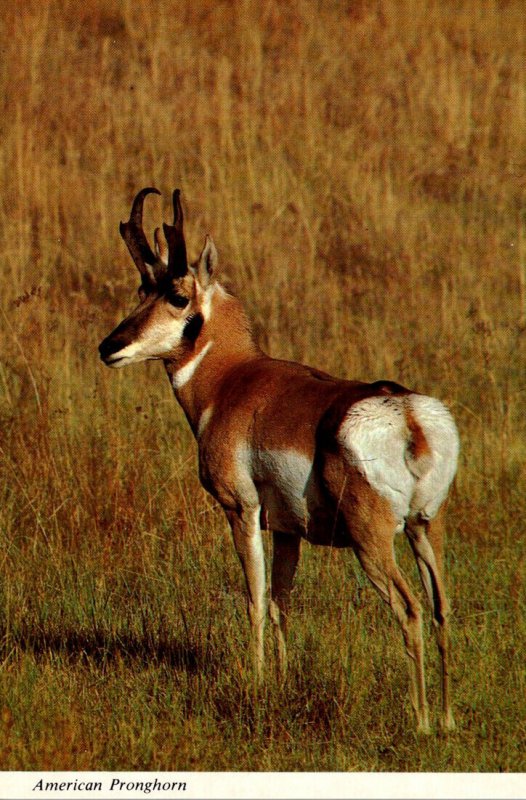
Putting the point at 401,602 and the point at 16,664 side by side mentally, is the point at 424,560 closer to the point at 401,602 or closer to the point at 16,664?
the point at 401,602

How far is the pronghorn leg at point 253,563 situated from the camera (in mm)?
5887

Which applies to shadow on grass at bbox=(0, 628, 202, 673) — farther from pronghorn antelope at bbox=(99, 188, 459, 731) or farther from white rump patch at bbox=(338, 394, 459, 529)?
white rump patch at bbox=(338, 394, 459, 529)

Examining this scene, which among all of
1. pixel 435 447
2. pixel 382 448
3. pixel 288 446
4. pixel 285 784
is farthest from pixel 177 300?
pixel 285 784

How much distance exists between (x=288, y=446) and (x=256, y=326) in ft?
17.6

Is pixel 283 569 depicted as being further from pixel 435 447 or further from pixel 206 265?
pixel 206 265

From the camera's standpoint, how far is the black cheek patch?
630cm

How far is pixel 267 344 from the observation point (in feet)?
35.6

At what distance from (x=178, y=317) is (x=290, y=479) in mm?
1105

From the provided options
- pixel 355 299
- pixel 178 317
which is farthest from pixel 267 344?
pixel 178 317

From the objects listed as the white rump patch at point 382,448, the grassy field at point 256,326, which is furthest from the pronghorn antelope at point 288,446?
the grassy field at point 256,326

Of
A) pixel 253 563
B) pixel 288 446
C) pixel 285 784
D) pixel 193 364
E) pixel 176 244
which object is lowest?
pixel 285 784

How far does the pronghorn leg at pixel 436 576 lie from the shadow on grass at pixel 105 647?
1155 mm

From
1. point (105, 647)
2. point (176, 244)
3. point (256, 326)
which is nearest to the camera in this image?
point (176, 244)

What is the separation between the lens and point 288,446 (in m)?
5.64
